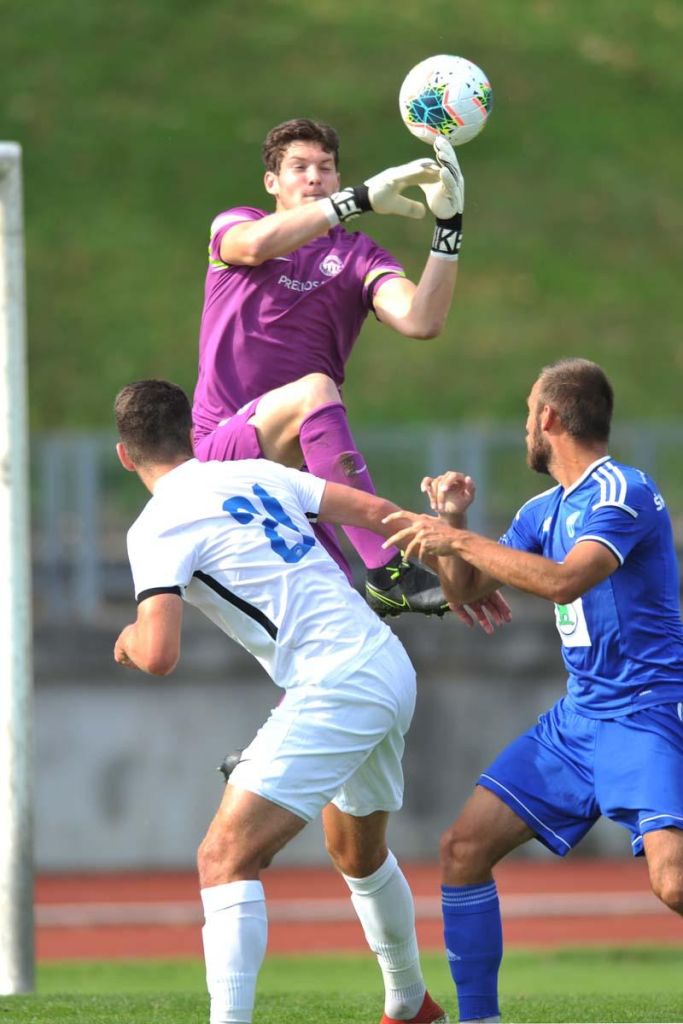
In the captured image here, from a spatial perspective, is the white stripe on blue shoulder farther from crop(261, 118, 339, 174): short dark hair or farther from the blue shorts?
crop(261, 118, 339, 174): short dark hair

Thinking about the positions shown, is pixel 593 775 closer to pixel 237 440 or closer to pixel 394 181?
pixel 237 440

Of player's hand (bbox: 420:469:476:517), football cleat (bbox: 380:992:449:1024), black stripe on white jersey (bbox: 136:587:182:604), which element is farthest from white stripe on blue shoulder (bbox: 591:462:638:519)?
football cleat (bbox: 380:992:449:1024)

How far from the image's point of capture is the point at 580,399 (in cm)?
607

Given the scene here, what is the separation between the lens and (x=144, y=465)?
5.76 metres

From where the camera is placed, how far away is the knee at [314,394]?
6.48 meters

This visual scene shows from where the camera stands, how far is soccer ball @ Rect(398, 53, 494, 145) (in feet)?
21.3

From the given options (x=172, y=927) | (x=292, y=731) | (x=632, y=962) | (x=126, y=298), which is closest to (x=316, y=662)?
(x=292, y=731)

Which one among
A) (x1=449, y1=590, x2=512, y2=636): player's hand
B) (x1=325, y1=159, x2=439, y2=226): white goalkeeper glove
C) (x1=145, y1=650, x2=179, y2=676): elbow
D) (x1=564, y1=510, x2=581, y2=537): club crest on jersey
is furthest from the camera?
(x1=449, y1=590, x2=512, y2=636): player's hand

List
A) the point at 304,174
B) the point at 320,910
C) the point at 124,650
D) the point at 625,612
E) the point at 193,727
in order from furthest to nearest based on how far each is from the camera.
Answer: the point at 193,727 → the point at 320,910 → the point at 304,174 → the point at 625,612 → the point at 124,650

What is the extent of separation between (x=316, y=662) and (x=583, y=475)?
1.20 meters

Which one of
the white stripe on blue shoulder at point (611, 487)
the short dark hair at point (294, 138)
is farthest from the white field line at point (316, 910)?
the white stripe on blue shoulder at point (611, 487)

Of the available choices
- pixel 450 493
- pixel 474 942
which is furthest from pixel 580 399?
pixel 474 942

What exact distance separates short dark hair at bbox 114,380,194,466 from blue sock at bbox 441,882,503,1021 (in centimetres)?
177

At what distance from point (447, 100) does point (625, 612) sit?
6.45 ft
